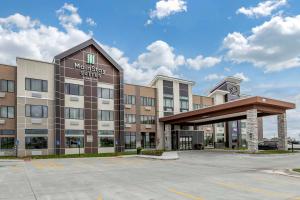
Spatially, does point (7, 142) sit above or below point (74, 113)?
below

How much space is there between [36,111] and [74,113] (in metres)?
5.69

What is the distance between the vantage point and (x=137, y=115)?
50.8 meters

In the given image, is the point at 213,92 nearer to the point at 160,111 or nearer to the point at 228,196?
the point at 160,111

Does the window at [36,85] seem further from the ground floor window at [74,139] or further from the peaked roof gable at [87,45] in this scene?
the ground floor window at [74,139]

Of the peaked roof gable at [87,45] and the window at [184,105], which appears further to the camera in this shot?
the window at [184,105]

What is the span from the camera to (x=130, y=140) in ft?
163

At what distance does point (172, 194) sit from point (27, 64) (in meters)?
34.2

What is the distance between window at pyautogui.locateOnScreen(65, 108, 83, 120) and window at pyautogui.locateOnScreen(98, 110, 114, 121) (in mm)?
3304

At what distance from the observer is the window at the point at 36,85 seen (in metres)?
38.5

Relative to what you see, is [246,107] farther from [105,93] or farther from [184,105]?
[105,93]

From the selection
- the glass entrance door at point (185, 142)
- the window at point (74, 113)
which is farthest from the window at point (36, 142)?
the glass entrance door at point (185, 142)

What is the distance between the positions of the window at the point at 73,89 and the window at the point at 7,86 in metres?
7.45

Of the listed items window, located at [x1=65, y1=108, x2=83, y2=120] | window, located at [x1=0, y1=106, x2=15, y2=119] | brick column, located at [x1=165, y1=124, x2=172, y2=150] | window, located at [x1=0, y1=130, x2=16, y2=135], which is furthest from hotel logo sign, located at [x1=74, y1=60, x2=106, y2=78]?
brick column, located at [x1=165, y1=124, x2=172, y2=150]

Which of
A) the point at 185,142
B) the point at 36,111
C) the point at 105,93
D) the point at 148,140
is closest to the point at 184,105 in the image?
the point at 185,142
